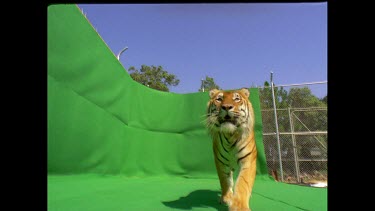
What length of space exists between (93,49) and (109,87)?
0.57 metres

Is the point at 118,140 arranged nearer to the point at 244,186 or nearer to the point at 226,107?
the point at 226,107

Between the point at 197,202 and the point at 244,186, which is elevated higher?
the point at 244,186

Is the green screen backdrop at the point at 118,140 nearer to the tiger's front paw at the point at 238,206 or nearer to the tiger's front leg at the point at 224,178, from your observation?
the tiger's front leg at the point at 224,178

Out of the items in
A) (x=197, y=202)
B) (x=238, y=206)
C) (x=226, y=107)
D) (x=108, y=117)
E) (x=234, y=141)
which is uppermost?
(x=226, y=107)

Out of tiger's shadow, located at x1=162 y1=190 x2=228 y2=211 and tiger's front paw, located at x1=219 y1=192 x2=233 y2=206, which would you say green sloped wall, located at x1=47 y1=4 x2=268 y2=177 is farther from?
tiger's front paw, located at x1=219 y1=192 x2=233 y2=206

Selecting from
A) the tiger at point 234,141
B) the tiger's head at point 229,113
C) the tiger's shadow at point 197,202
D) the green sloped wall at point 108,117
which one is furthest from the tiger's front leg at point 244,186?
the green sloped wall at point 108,117

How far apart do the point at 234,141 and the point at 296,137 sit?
102 inches

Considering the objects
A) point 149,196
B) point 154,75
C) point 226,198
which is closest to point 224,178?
point 226,198

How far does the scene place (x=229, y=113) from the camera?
97.0 inches

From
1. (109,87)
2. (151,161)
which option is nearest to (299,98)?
(151,161)

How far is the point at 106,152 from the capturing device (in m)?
4.07

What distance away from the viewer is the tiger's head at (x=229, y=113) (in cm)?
248

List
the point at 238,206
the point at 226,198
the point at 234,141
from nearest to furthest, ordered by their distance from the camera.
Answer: the point at 238,206 < the point at 234,141 < the point at 226,198

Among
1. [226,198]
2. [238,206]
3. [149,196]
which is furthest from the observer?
[149,196]
